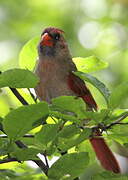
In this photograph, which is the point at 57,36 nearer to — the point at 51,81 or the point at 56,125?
the point at 51,81

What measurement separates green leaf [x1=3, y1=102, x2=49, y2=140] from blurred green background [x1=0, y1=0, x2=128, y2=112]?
10.7ft

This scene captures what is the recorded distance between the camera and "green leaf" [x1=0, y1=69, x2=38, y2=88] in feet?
5.21

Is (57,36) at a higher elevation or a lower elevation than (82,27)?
higher

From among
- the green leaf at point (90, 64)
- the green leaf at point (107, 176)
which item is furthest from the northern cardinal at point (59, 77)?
the green leaf at point (107, 176)

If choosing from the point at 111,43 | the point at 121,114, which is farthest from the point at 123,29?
the point at 121,114

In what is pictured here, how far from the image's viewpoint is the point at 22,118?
1.55 meters

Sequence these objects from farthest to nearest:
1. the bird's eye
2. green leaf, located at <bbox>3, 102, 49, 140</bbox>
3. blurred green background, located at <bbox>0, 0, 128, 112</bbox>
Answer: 1. blurred green background, located at <bbox>0, 0, 128, 112</bbox>
2. the bird's eye
3. green leaf, located at <bbox>3, 102, 49, 140</bbox>

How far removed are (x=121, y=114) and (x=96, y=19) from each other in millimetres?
3405

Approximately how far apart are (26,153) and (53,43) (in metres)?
1.81

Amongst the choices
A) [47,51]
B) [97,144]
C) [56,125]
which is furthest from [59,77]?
[56,125]

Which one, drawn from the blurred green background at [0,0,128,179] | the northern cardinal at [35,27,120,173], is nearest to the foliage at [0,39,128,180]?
the northern cardinal at [35,27,120,173]

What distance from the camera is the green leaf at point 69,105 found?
1.57 metres

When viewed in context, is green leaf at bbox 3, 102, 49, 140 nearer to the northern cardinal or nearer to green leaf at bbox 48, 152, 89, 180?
green leaf at bbox 48, 152, 89, 180

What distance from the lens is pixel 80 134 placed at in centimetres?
164
